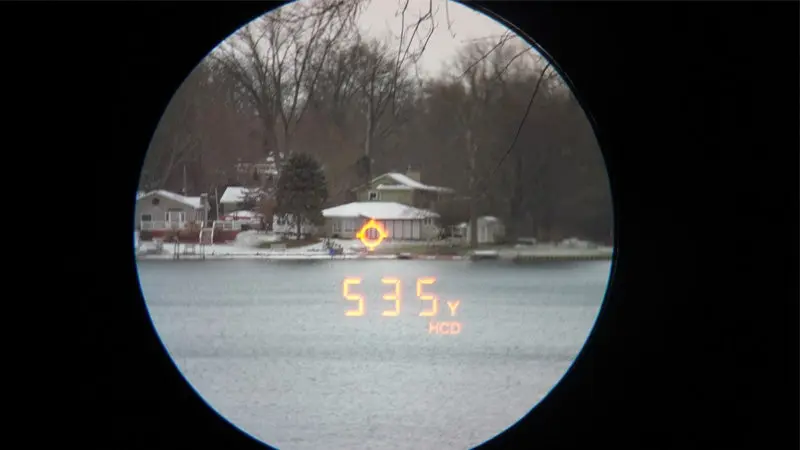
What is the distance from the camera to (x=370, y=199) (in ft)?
11.2

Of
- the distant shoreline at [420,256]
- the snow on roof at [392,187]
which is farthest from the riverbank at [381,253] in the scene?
the snow on roof at [392,187]

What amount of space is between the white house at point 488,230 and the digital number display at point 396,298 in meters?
0.31

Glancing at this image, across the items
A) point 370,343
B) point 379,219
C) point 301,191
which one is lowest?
point 370,343

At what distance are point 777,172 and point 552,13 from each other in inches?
30.9

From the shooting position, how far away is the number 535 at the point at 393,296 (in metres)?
3.25

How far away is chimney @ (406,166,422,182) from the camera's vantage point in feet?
11.6

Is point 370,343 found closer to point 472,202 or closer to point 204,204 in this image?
point 472,202

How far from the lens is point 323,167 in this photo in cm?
348

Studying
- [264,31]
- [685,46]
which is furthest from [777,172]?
[264,31]

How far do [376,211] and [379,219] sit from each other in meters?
0.03

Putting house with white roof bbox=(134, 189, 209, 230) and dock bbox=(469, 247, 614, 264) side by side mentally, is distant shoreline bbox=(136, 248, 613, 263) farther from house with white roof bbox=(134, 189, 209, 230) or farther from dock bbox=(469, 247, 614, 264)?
house with white roof bbox=(134, 189, 209, 230)

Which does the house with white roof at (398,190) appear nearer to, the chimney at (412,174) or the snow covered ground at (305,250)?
the chimney at (412,174)

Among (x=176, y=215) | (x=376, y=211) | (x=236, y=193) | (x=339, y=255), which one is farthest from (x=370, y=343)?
(x=176, y=215)

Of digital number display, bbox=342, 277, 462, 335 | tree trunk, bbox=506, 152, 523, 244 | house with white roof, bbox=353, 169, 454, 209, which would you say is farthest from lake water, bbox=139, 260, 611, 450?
house with white roof, bbox=353, 169, 454, 209
